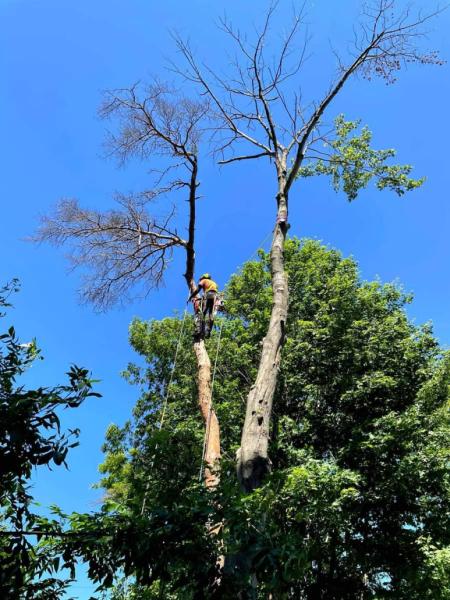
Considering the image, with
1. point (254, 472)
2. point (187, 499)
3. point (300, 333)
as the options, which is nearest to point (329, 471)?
point (300, 333)

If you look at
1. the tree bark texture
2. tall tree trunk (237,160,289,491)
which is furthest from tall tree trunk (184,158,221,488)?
tall tree trunk (237,160,289,491)

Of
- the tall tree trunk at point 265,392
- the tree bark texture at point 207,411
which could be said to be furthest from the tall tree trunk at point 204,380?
the tall tree trunk at point 265,392

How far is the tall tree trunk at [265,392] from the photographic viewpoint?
390cm

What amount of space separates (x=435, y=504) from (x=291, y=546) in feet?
25.3

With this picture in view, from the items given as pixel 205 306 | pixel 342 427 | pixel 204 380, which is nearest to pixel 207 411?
pixel 204 380

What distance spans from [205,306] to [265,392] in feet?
10.9

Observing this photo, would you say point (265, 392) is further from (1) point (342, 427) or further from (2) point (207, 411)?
(1) point (342, 427)

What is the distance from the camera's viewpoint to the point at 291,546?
6.20 feet

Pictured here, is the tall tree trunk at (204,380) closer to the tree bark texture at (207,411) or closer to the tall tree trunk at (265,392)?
the tree bark texture at (207,411)

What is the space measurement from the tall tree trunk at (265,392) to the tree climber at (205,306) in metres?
2.00

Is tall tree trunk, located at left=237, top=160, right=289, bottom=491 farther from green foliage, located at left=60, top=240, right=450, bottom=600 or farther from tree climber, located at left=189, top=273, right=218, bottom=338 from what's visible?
tree climber, located at left=189, top=273, right=218, bottom=338

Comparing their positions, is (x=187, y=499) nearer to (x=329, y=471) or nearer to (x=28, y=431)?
(x=28, y=431)

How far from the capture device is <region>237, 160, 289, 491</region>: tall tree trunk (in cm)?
390

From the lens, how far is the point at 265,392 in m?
4.48
